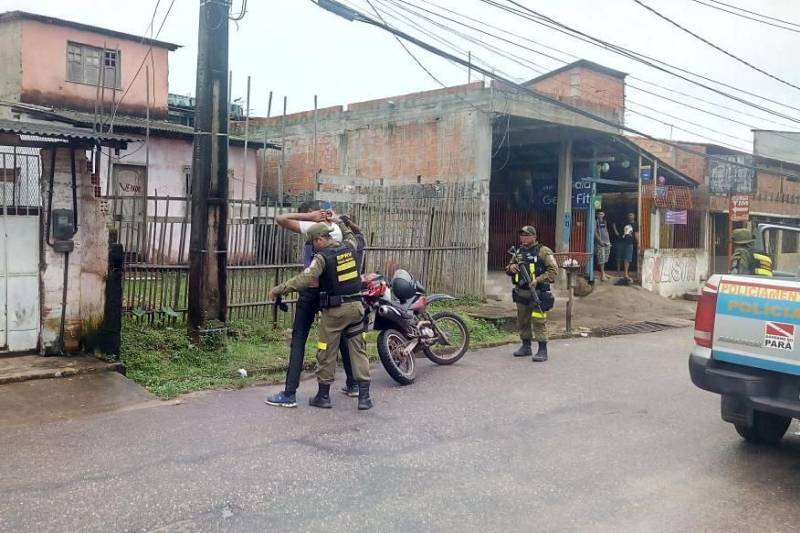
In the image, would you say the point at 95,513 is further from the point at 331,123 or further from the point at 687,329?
the point at 331,123

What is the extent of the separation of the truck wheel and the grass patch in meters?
4.37

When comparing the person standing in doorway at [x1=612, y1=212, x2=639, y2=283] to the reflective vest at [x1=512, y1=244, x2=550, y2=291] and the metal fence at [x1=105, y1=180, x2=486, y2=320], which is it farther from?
the reflective vest at [x1=512, y1=244, x2=550, y2=291]

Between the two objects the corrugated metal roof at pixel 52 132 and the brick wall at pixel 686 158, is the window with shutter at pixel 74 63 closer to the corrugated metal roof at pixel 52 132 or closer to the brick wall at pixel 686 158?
the corrugated metal roof at pixel 52 132

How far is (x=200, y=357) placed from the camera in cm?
757

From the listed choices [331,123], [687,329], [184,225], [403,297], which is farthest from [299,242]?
[331,123]

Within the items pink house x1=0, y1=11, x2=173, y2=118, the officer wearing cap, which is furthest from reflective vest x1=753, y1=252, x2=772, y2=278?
pink house x1=0, y1=11, x2=173, y2=118

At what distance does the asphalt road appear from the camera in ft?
12.8

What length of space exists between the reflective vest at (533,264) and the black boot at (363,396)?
3.32m

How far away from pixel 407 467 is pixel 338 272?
202 centimetres

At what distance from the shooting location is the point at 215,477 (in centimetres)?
445

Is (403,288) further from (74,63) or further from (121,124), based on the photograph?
(74,63)

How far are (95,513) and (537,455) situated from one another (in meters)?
2.95

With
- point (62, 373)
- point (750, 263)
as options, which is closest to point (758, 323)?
point (750, 263)

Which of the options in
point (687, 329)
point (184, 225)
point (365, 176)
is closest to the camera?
point (184, 225)
